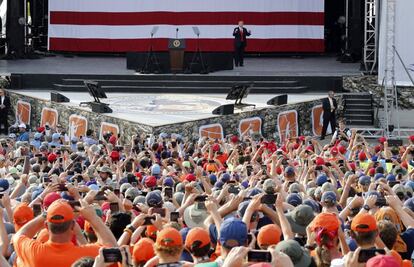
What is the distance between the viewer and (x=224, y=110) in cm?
2261

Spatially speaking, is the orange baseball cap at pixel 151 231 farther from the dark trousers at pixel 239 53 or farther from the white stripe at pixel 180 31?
the white stripe at pixel 180 31

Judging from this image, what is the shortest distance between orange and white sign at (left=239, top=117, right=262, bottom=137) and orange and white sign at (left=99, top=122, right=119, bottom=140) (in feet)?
9.43

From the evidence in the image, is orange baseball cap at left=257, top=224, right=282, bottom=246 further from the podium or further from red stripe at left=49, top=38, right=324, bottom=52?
red stripe at left=49, top=38, right=324, bottom=52

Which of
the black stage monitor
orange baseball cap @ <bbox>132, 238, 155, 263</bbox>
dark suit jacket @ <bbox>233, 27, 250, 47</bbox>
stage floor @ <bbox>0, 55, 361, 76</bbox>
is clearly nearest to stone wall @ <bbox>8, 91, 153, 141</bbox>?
the black stage monitor

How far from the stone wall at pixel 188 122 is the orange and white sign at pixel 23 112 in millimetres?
107

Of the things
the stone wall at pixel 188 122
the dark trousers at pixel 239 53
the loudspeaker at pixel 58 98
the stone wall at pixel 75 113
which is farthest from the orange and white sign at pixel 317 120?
the loudspeaker at pixel 58 98

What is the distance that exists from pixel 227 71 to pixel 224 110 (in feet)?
20.2

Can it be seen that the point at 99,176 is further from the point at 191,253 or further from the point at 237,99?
the point at 237,99

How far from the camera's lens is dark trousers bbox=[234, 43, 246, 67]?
2937cm

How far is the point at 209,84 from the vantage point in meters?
27.0

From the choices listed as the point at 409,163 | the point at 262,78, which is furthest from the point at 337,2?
the point at 409,163

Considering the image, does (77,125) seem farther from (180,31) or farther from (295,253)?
(295,253)

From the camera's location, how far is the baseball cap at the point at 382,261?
16.2 ft

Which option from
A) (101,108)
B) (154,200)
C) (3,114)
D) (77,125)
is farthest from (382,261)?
(3,114)
